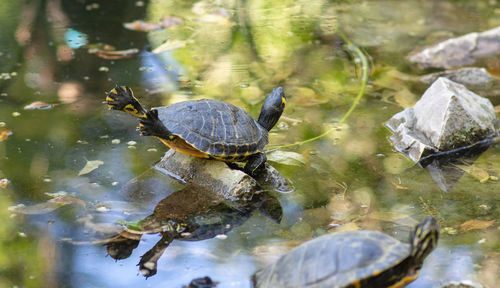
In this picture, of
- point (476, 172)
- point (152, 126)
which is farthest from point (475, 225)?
point (152, 126)

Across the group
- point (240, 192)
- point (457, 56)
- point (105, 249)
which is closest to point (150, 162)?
point (240, 192)

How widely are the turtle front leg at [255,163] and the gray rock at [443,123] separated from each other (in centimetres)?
114

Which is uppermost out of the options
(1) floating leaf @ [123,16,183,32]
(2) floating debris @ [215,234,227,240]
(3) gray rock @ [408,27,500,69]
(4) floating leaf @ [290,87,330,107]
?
(2) floating debris @ [215,234,227,240]

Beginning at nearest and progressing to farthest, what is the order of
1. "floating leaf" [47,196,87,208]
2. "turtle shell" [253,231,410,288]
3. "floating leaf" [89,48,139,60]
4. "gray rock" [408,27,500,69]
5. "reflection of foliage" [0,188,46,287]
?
"turtle shell" [253,231,410,288] < "reflection of foliage" [0,188,46,287] < "floating leaf" [47,196,87,208] < "floating leaf" [89,48,139,60] < "gray rock" [408,27,500,69]

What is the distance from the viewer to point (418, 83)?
501 centimetres

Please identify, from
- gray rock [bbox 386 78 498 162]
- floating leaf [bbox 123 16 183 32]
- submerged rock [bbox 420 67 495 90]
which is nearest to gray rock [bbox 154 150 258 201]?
gray rock [bbox 386 78 498 162]

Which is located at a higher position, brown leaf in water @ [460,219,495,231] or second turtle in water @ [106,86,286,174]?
second turtle in water @ [106,86,286,174]

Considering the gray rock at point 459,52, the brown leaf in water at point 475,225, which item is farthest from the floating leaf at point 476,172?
the gray rock at point 459,52

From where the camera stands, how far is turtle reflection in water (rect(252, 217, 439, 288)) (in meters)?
2.12

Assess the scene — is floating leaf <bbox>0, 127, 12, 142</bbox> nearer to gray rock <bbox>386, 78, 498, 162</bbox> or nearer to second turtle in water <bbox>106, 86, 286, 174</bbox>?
second turtle in water <bbox>106, 86, 286, 174</bbox>

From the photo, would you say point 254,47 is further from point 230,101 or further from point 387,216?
point 387,216

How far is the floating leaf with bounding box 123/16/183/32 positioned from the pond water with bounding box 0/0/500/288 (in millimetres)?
60

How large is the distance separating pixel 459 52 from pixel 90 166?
409 centimetres

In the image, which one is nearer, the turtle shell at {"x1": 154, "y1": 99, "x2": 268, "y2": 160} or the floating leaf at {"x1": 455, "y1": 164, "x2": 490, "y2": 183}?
the turtle shell at {"x1": 154, "y1": 99, "x2": 268, "y2": 160}
